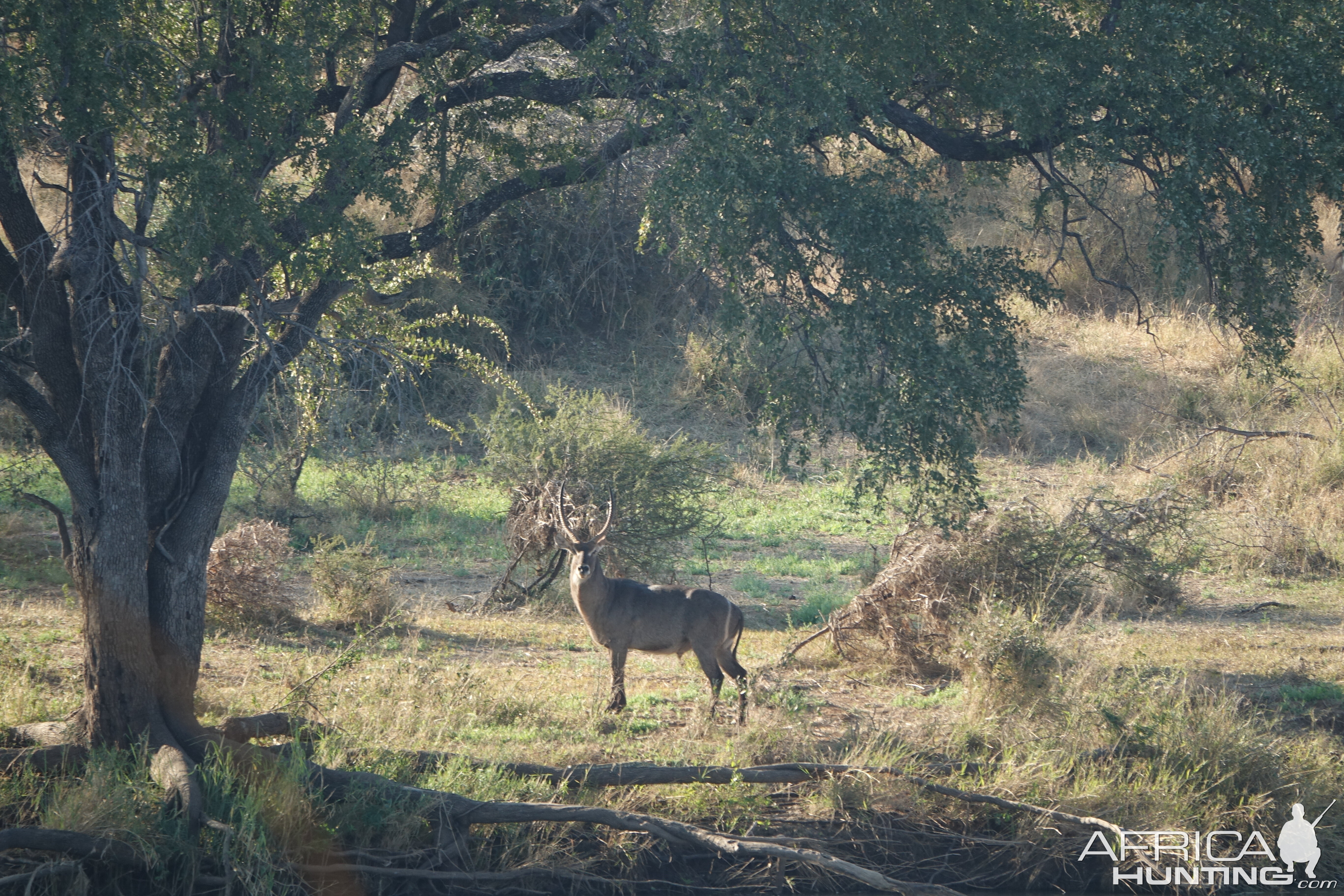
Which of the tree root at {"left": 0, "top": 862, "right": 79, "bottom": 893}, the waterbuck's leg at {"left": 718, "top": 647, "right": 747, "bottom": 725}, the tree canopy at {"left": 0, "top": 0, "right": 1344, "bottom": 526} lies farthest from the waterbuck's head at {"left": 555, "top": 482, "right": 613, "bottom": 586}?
the tree root at {"left": 0, "top": 862, "right": 79, "bottom": 893}

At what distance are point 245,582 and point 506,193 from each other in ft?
14.0

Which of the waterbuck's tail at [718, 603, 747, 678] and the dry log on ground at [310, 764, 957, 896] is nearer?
the dry log on ground at [310, 764, 957, 896]

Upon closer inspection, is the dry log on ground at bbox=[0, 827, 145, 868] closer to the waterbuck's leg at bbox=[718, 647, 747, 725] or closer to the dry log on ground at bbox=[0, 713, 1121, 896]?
the dry log on ground at bbox=[0, 713, 1121, 896]

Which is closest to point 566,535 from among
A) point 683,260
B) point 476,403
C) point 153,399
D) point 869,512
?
point 683,260

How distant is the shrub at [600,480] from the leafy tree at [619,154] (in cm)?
400

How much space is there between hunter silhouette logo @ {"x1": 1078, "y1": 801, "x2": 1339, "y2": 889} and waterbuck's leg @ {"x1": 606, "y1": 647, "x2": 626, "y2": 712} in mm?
3175

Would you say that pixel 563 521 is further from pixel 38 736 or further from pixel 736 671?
pixel 38 736

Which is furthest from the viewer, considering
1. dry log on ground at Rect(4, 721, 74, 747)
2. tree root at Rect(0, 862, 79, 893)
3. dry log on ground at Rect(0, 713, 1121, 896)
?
dry log on ground at Rect(4, 721, 74, 747)

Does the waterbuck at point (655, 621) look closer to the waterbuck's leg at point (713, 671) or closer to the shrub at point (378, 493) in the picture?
the waterbuck's leg at point (713, 671)

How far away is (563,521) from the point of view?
8680 millimetres

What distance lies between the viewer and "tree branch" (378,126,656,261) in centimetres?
766

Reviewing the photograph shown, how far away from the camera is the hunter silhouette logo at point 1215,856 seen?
6.81 metres

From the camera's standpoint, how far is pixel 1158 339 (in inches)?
781

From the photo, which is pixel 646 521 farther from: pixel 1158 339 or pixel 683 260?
pixel 1158 339
